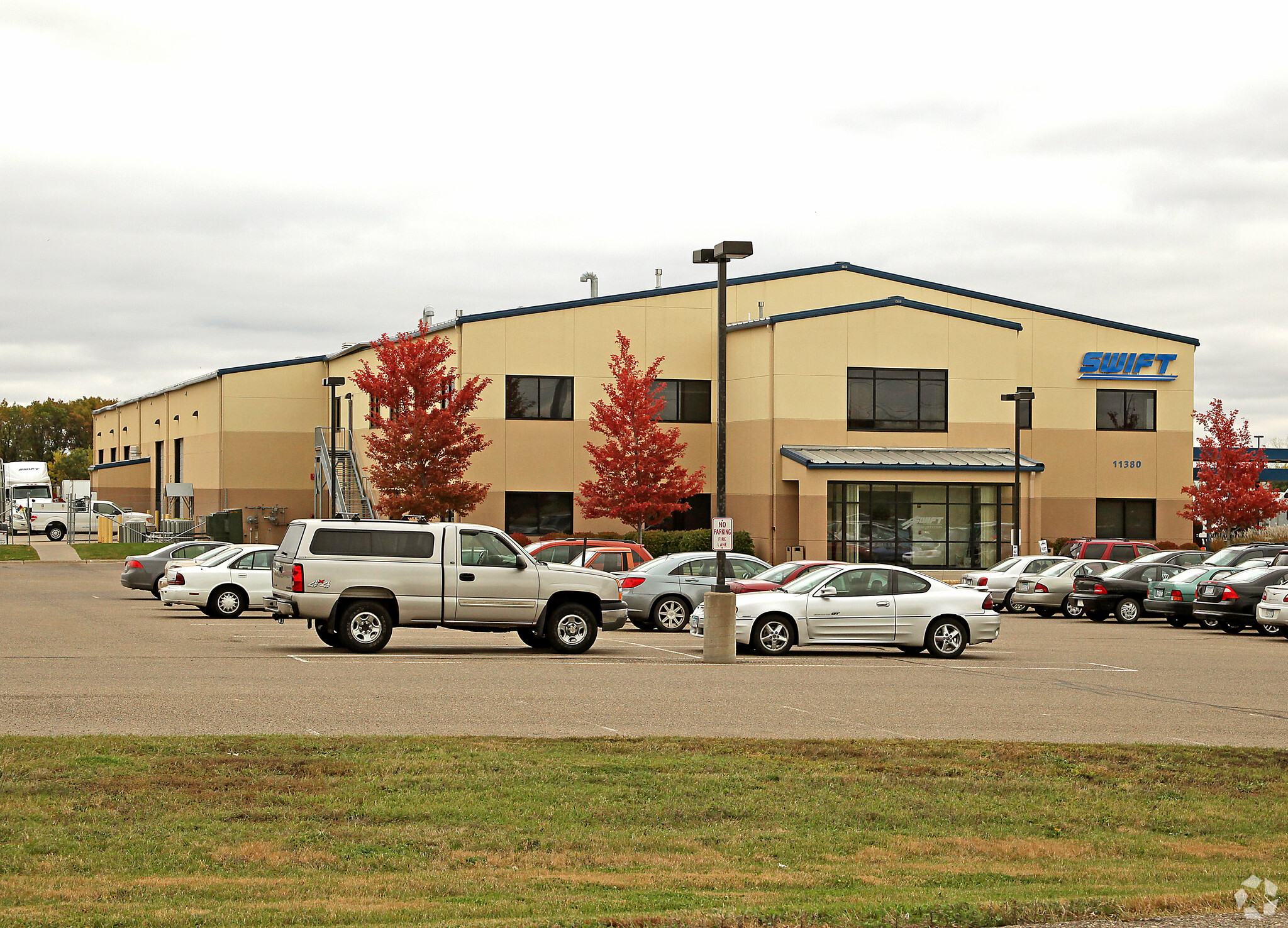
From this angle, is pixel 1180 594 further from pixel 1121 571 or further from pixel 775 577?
pixel 775 577

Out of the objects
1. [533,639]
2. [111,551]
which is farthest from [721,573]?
[111,551]

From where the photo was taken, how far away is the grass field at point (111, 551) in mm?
55469

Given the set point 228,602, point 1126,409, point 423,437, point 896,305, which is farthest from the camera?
point 1126,409

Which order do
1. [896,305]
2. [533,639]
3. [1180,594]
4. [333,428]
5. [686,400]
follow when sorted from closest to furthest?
[533,639] → [1180,594] → [333,428] → [896,305] → [686,400]

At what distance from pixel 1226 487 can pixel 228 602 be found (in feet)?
133

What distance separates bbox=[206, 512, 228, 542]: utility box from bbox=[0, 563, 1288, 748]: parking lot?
3418 cm

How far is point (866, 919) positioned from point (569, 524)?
1812 inches

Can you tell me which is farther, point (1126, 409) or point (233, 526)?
point (233, 526)

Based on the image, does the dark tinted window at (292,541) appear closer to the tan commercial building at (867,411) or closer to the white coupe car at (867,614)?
the white coupe car at (867,614)

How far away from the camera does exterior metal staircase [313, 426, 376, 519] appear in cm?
5662

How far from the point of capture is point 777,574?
2567 centimetres

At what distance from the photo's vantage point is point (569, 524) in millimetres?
52562

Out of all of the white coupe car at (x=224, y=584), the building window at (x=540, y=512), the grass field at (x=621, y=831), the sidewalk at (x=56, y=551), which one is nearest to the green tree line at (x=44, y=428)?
the sidewalk at (x=56, y=551)

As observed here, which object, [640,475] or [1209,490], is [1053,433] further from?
[640,475]
